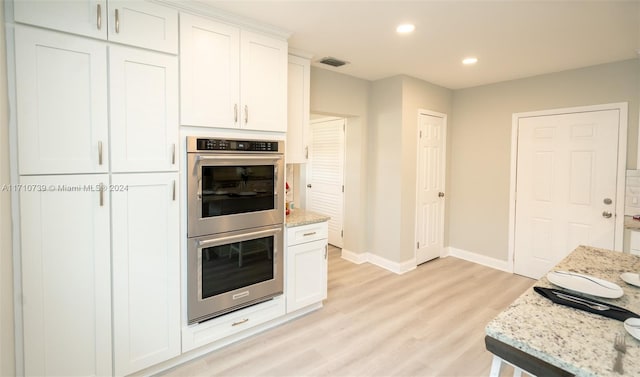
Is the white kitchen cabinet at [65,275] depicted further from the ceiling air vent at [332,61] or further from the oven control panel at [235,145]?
the ceiling air vent at [332,61]

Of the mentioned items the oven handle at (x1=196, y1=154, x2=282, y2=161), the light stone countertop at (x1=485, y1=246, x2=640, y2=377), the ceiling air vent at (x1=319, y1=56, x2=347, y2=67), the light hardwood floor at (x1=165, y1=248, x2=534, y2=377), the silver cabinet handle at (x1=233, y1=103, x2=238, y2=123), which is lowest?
the light hardwood floor at (x1=165, y1=248, x2=534, y2=377)

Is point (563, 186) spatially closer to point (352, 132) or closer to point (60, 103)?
point (352, 132)

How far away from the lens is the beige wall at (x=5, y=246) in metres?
1.48

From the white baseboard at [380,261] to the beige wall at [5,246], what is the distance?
3.44 metres

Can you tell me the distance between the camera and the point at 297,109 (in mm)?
2916

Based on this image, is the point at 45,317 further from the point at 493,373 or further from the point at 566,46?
the point at 566,46

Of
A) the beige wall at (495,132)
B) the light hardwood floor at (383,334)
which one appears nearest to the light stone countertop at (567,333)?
the light hardwood floor at (383,334)

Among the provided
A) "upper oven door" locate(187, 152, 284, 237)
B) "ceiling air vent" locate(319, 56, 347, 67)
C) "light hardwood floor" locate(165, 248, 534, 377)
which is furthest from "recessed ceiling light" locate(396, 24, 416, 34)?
"light hardwood floor" locate(165, 248, 534, 377)

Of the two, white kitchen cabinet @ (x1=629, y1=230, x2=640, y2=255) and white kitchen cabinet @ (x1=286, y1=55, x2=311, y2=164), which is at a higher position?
white kitchen cabinet @ (x1=286, y1=55, x2=311, y2=164)

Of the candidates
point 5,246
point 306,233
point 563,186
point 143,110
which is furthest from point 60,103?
point 563,186

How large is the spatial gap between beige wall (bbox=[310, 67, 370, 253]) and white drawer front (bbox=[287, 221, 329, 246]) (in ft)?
4.90

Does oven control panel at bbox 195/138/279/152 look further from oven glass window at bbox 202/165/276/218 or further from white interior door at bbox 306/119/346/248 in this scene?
white interior door at bbox 306/119/346/248

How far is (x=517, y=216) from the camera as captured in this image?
3.92 m

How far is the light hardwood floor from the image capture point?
2.13 metres
